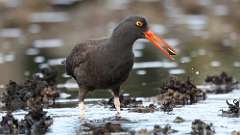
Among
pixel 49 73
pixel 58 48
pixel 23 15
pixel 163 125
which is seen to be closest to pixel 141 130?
pixel 163 125

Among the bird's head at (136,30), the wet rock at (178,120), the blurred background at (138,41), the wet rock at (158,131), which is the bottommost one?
the wet rock at (158,131)

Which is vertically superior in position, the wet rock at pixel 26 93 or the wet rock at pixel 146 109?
the wet rock at pixel 26 93

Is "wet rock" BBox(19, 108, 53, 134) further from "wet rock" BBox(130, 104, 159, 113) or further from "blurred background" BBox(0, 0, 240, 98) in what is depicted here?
"blurred background" BBox(0, 0, 240, 98)

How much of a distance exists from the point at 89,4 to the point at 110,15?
146 cm

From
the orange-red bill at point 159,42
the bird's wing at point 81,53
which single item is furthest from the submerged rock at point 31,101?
the orange-red bill at point 159,42

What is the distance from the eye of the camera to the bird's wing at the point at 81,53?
1448 cm

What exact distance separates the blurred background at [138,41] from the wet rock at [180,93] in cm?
76

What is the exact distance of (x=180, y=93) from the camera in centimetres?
1609

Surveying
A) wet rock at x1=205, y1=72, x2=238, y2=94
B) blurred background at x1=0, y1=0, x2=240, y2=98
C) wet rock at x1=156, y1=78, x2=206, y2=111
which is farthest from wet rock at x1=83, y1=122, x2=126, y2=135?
wet rock at x1=205, y1=72, x2=238, y2=94

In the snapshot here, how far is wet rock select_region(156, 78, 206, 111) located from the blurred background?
0.76m

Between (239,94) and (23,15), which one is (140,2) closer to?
(23,15)

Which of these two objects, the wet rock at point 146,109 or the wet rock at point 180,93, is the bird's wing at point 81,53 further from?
the wet rock at point 180,93

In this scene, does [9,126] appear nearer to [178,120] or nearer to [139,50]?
[178,120]

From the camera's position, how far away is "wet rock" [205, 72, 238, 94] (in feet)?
57.1
